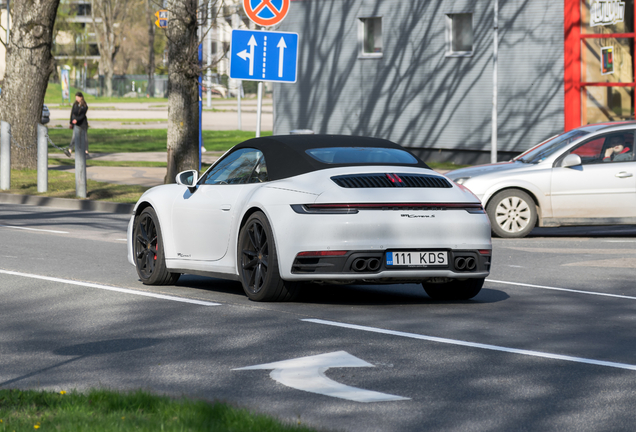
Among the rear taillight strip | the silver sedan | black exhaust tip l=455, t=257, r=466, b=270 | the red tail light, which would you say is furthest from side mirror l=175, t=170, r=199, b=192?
the silver sedan

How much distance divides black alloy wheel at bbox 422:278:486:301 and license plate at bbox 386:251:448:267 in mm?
636

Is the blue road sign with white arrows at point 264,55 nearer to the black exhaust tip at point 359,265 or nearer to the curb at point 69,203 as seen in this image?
the curb at point 69,203

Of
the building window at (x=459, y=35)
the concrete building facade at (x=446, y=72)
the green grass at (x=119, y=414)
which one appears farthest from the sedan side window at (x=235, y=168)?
the building window at (x=459, y=35)

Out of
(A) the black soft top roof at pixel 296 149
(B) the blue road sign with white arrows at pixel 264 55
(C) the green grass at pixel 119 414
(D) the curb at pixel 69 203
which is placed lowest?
(D) the curb at pixel 69 203

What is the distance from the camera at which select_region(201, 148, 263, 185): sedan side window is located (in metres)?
8.70

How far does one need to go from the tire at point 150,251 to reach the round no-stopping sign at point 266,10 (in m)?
5.64

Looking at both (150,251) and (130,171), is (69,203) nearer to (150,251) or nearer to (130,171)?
(130,171)

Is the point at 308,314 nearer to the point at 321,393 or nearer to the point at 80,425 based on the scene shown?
the point at 321,393

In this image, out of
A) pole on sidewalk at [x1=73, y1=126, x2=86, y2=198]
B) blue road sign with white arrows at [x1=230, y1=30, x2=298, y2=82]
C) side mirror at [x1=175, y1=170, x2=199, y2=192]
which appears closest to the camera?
side mirror at [x1=175, y1=170, x2=199, y2=192]

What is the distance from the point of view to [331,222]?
24.8 ft

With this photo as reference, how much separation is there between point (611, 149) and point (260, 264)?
7862mm

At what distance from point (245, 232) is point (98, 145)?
2776cm

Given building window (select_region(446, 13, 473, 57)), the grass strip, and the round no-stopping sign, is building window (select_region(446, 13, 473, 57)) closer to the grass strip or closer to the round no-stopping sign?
the grass strip

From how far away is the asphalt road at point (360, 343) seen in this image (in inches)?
194
